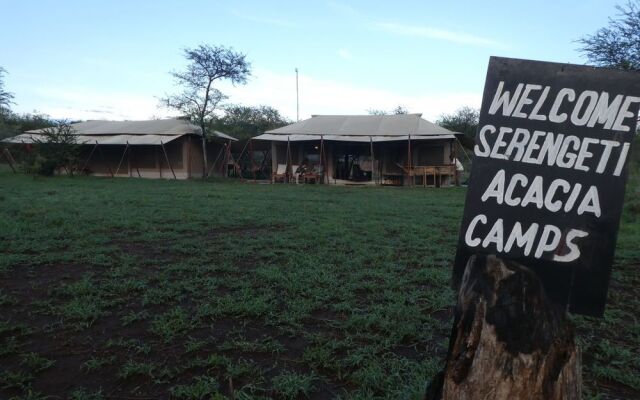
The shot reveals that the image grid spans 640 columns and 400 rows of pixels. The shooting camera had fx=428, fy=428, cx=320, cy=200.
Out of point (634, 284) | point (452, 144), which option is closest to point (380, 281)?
point (634, 284)

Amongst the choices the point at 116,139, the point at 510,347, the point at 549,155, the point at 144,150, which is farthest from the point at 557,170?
the point at 144,150

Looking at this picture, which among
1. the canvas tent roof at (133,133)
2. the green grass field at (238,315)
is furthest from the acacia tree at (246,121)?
the green grass field at (238,315)

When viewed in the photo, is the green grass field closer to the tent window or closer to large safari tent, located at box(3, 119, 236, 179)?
the tent window

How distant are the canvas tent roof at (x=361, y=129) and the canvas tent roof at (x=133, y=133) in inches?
196

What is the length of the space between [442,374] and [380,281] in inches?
118

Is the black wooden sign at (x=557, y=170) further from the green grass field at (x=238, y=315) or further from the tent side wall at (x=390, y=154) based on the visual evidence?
the tent side wall at (x=390, y=154)

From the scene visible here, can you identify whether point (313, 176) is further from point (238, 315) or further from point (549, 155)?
point (549, 155)

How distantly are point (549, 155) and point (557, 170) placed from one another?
68 millimetres

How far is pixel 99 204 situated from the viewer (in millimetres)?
10359

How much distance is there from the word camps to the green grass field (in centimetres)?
118

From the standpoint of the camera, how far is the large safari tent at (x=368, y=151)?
20.3 m

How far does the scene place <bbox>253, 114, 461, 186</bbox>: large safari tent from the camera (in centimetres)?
2028

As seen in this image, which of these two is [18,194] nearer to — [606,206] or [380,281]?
[380,281]

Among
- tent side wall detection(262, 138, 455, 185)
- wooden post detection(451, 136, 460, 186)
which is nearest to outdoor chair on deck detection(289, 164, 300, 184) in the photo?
tent side wall detection(262, 138, 455, 185)
